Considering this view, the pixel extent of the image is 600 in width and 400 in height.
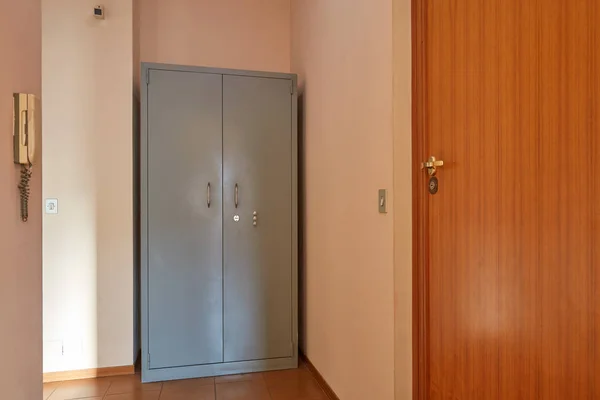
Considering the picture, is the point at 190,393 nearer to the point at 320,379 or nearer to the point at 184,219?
the point at 320,379

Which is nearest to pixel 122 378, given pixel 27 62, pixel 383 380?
pixel 383 380

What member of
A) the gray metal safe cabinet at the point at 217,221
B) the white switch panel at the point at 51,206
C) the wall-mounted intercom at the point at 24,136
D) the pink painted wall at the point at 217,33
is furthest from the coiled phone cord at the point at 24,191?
the pink painted wall at the point at 217,33

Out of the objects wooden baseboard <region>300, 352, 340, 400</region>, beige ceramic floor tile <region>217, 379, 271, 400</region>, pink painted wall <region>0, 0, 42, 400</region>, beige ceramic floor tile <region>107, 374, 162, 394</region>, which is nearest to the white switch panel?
beige ceramic floor tile <region>107, 374, 162, 394</region>

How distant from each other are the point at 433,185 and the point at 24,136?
53.5 inches

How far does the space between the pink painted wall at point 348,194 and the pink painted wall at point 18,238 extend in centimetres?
129

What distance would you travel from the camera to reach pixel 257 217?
2.60 metres

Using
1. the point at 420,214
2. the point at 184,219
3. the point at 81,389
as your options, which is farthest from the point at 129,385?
the point at 420,214

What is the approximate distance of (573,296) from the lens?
815mm

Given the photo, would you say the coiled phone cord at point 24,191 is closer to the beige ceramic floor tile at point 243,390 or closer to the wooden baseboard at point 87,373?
the beige ceramic floor tile at point 243,390

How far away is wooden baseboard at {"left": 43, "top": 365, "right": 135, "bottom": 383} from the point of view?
245cm

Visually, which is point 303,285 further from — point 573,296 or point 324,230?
point 573,296

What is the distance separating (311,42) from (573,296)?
2.28 m

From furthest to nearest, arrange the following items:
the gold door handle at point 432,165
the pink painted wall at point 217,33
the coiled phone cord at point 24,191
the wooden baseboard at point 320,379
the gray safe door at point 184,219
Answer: the pink painted wall at point 217,33, the gray safe door at point 184,219, the wooden baseboard at point 320,379, the gold door handle at point 432,165, the coiled phone cord at point 24,191

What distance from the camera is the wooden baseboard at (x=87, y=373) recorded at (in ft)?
8.03
